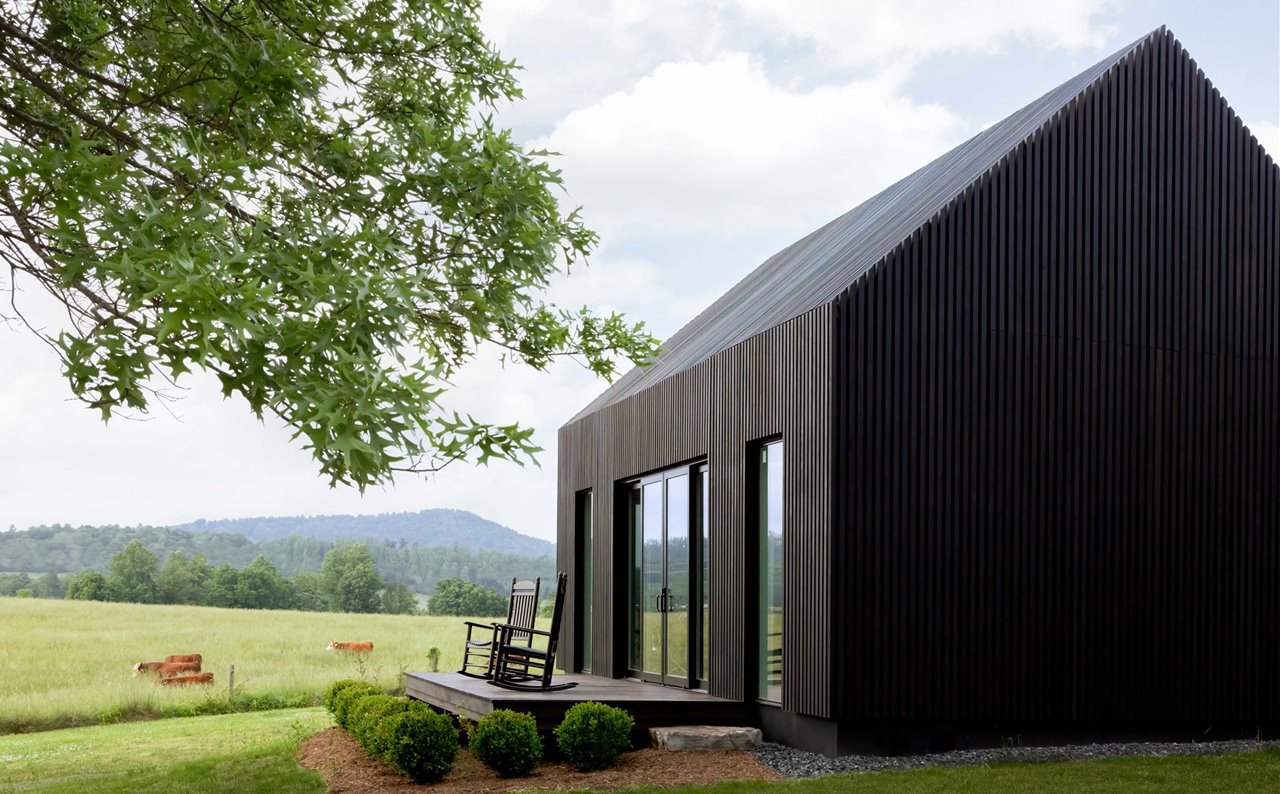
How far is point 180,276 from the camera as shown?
509 centimetres

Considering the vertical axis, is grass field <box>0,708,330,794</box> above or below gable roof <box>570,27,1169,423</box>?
below

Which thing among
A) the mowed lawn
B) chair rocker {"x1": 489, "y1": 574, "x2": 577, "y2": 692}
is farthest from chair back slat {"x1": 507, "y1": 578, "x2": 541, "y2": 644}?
the mowed lawn

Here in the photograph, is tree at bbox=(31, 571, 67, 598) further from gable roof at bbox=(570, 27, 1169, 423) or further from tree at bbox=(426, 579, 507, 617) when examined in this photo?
gable roof at bbox=(570, 27, 1169, 423)

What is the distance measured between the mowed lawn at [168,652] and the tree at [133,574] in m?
6.73

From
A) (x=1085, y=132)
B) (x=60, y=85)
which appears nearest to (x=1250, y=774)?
(x=1085, y=132)

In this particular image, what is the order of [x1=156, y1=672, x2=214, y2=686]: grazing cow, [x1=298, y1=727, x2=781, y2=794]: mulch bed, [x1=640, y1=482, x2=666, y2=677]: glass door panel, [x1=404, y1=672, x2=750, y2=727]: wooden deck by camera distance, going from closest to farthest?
[x1=298, y1=727, x2=781, y2=794]: mulch bed, [x1=404, y1=672, x2=750, y2=727]: wooden deck, [x1=640, y1=482, x2=666, y2=677]: glass door panel, [x1=156, y1=672, x2=214, y2=686]: grazing cow

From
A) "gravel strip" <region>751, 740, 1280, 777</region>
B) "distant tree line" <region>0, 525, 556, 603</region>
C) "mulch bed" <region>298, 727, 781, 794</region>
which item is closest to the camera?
"mulch bed" <region>298, 727, 781, 794</region>

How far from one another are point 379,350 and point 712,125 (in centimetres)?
1699

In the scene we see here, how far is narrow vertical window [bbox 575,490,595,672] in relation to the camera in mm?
14445

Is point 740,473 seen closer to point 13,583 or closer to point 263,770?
A: point 263,770

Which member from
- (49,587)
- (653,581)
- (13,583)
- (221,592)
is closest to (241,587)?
(221,592)

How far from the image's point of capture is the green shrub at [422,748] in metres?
8.46

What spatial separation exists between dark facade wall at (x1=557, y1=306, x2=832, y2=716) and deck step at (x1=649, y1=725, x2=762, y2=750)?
446 mm

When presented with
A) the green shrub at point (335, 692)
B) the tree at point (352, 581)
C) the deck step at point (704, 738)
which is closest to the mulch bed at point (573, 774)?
the deck step at point (704, 738)
